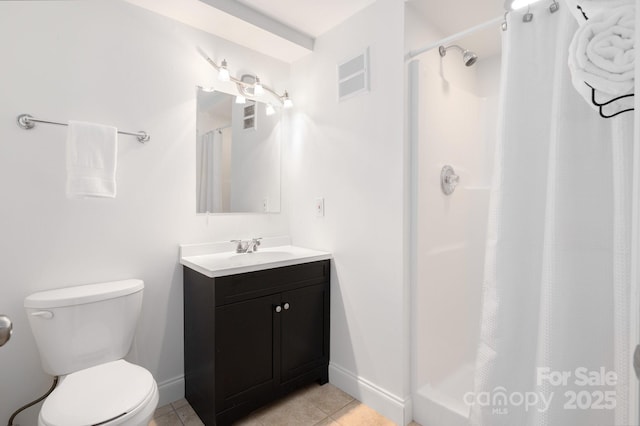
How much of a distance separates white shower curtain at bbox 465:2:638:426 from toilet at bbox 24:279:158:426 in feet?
4.47

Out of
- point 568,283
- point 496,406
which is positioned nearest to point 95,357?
point 496,406

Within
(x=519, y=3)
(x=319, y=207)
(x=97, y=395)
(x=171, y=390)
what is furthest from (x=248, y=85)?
(x=171, y=390)

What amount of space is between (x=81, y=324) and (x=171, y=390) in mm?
748

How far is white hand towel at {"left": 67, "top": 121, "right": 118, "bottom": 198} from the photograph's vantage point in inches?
60.2

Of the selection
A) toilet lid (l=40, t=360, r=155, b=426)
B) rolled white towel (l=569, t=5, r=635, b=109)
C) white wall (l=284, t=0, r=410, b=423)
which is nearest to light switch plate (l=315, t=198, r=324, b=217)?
white wall (l=284, t=0, r=410, b=423)

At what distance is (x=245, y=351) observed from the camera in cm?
177

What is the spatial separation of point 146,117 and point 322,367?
190cm

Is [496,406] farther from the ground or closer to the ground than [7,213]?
closer to the ground

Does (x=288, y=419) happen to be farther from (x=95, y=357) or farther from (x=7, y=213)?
(x=7, y=213)

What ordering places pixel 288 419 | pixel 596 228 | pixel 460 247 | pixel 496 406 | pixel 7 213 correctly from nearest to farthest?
pixel 596 228
pixel 496 406
pixel 7 213
pixel 288 419
pixel 460 247

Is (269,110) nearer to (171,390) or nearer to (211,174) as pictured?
(211,174)

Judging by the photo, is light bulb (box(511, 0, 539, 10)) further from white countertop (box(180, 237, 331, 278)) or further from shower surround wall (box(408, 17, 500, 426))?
white countertop (box(180, 237, 331, 278))

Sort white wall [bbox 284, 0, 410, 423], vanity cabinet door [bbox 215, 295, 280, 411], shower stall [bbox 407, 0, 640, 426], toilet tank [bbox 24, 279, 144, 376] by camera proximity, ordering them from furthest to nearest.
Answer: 1. white wall [bbox 284, 0, 410, 423]
2. vanity cabinet door [bbox 215, 295, 280, 411]
3. toilet tank [bbox 24, 279, 144, 376]
4. shower stall [bbox 407, 0, 640, 426]

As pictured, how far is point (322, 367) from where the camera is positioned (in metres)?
2.14
